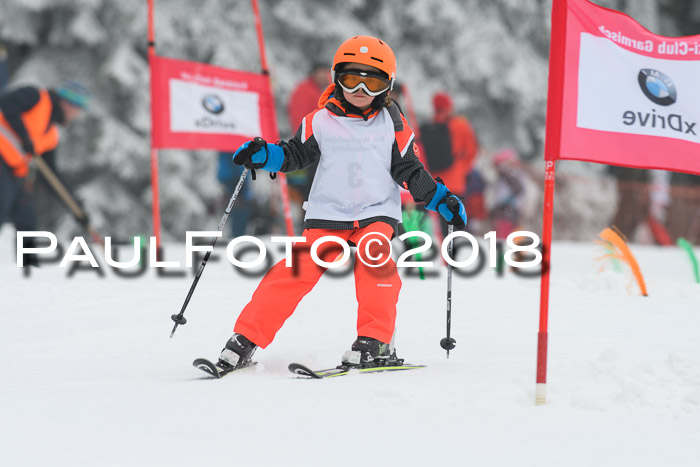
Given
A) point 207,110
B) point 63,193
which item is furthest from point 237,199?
point 63,193

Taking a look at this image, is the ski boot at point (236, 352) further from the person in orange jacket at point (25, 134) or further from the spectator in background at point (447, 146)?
the spectator in background at point (447, 146)

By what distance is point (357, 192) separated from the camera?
11.6ft

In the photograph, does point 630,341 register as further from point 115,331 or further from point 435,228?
point 435,228

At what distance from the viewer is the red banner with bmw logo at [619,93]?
320 cm

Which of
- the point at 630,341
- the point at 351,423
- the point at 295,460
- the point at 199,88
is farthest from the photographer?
the point at 199,88

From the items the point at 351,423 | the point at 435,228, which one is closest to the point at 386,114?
the point at 351,423

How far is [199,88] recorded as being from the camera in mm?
7016

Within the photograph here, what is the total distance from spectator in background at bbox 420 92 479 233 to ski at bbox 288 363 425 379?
5679 mm

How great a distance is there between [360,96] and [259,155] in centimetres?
48

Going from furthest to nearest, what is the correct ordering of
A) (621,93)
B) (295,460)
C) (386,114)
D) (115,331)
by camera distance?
(115,331), (386,114), (621,93), (295,460)

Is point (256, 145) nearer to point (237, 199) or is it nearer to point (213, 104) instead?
point (213, 104)

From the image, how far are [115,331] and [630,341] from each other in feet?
8.15

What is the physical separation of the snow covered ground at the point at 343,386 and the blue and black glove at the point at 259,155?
81 centimetres

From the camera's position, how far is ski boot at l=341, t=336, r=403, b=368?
3.41 meters
